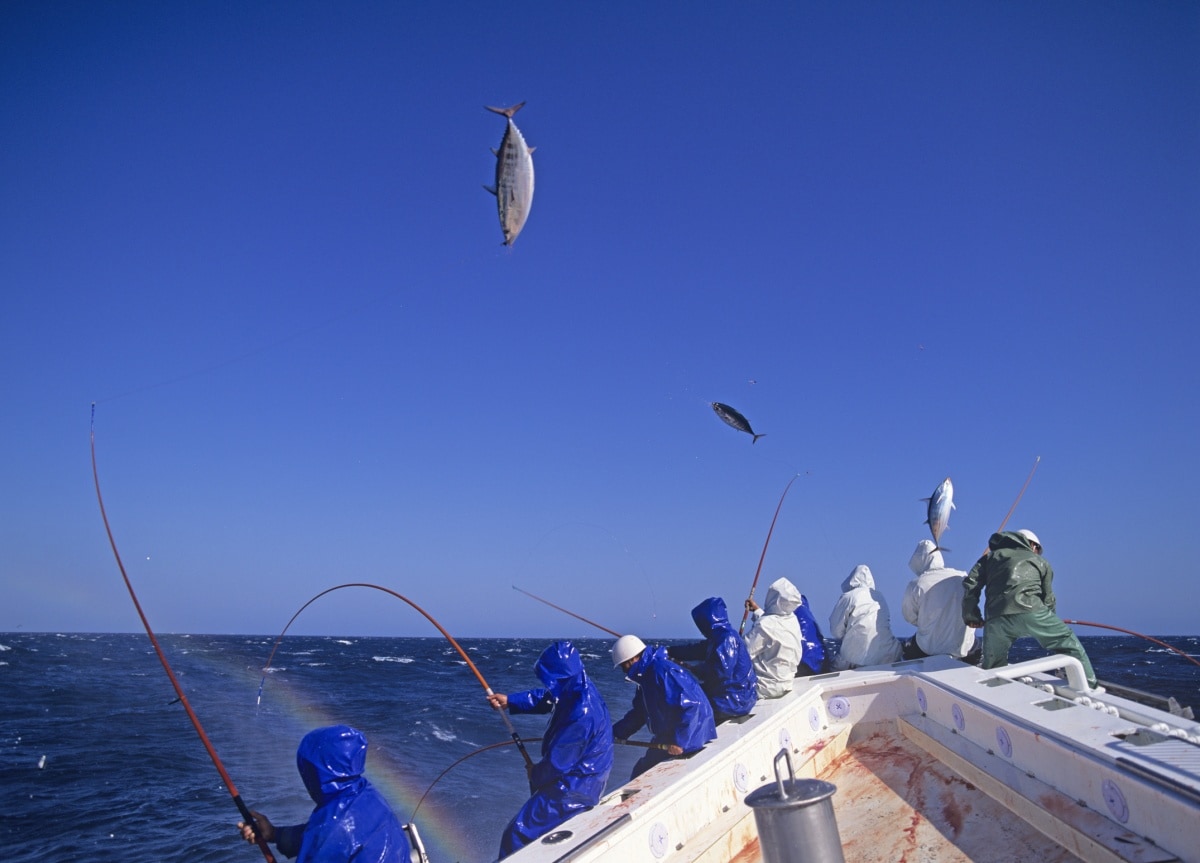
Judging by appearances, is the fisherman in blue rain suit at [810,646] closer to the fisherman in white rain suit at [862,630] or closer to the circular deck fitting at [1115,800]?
the fisherman in white rain suit at [862,630]

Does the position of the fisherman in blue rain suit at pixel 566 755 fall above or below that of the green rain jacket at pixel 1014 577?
below

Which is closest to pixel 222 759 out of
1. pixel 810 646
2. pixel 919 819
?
pixel 810 646

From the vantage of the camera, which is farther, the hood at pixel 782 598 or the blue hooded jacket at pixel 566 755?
the hood at pixel 782 598

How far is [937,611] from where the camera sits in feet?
20.8

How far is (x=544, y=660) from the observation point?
4.29 metres

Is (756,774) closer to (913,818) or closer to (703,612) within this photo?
(913,818)

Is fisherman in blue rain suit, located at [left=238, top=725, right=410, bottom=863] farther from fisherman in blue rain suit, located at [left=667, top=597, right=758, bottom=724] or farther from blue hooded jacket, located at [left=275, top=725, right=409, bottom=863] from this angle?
fisherman in blue rain suit, located at [left=667, top=597, right=758, bottom=724]

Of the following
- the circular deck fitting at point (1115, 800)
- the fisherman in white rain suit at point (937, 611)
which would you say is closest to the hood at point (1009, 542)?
the fisherman in white rain suit at point (937, 611)

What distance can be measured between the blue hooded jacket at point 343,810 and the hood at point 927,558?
571 centimetres

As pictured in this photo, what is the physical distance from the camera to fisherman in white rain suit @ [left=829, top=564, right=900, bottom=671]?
22.1 ft

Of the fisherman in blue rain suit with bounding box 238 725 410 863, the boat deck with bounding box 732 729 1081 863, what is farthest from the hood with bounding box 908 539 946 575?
the fisherman in blue rain suit with bounding box 238 725 410 863

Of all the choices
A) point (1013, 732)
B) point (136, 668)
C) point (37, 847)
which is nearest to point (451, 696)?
point (37, 847)

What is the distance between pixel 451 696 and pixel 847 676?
21605 mm

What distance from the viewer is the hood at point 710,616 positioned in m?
5.54
